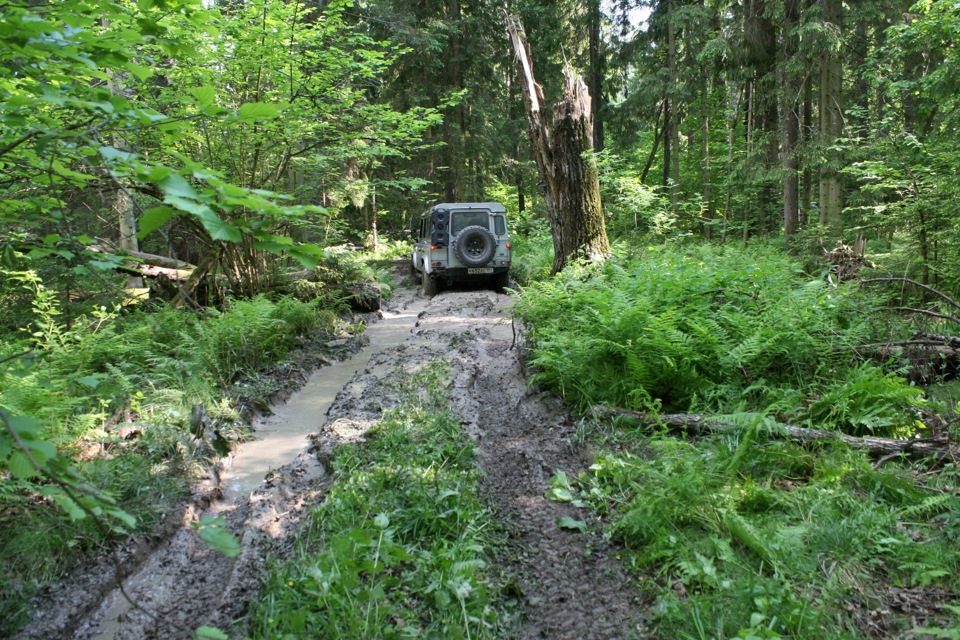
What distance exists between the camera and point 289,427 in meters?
6.59

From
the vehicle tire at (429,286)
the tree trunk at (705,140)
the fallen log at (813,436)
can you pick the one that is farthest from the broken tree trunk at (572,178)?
the tree trunk at (705,140)

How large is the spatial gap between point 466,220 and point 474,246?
87 cm

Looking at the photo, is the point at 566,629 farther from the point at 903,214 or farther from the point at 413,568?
the point at 903,214

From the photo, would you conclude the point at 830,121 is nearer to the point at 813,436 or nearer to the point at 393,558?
the point at 813,436

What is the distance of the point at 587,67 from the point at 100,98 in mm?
27774

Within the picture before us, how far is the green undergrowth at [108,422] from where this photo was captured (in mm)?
2283

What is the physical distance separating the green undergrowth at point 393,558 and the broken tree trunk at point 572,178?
241 inches

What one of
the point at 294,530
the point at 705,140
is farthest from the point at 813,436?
the point at 705,140

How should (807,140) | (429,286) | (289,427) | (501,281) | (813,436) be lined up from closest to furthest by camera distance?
(813,436), (289,427), (501,281), (807,140), (429,286)

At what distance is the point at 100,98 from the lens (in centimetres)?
231

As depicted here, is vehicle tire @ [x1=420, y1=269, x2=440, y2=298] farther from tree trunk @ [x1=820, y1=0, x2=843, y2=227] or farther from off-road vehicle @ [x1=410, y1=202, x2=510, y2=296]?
tree trunk @ [x1=820, y1=0, x2=843, y2=227]

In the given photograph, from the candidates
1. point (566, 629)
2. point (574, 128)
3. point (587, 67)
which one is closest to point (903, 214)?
point (574, 128)

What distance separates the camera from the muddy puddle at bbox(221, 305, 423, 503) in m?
5.27

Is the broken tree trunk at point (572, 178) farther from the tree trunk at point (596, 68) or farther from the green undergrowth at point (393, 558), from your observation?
the tree trunk at point (596, 68)
